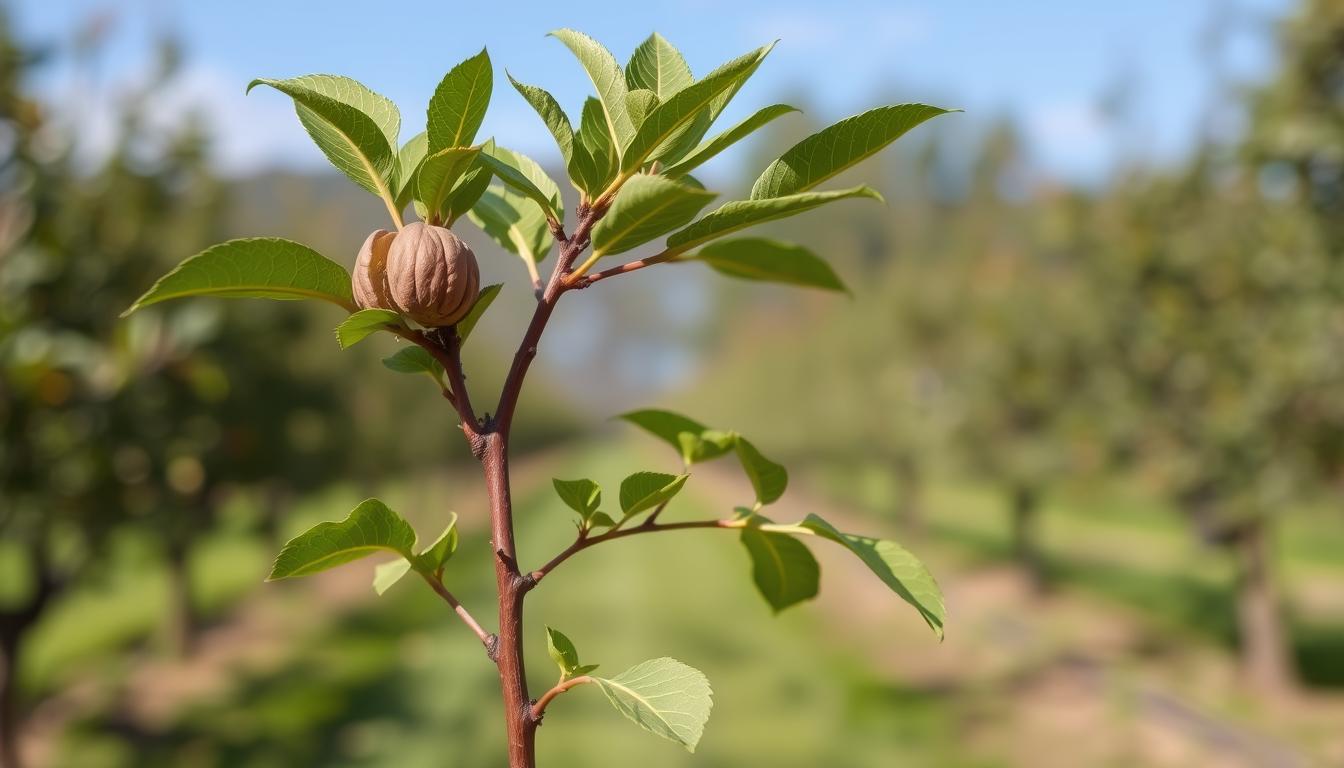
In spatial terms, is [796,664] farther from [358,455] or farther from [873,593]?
[358,455]

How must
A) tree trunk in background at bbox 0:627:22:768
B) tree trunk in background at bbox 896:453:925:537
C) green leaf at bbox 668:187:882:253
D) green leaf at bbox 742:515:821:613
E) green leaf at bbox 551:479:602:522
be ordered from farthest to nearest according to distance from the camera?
tree trunk in background at bbox 896:453:925:537
tree trunk in background at bbox 0:627:22:768
green leaf at bbox 742:515:821:613
green leaf at bbox 551:479:602:522
green leaf at bbox 668:187:882:253

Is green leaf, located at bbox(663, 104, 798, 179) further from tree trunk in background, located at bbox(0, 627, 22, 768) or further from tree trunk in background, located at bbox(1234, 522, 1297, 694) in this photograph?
tree trunk in background, located at bbox(1234, 522, 1297, 694)

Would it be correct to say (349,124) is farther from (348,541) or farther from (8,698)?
(8,698)

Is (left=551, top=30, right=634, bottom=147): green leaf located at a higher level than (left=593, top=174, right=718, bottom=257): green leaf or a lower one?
higher

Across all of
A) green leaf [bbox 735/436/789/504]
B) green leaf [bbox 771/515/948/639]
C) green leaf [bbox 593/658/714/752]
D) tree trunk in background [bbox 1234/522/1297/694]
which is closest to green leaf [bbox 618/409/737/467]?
green leaf [bbox 735/436/789/504]

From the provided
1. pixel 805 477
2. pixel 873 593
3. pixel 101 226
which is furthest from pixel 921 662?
pixel 805 477
